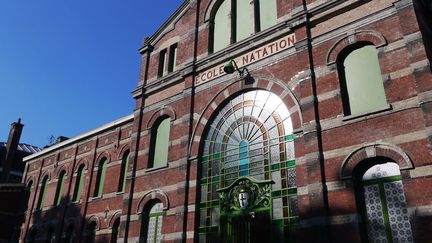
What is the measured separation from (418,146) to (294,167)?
377cm

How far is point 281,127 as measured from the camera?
43.4 ft

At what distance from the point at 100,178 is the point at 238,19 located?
42.2 ft

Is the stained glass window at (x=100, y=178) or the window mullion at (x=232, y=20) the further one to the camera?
the stained glass window at (x=100, y=178)

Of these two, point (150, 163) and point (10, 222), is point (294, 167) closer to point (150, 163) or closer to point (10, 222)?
point (150, 163)

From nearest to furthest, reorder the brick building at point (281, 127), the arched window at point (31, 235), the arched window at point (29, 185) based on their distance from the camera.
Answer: the brick building at point (281, 127), the arched window at point (31, 235), the arched window at point (29, 185)

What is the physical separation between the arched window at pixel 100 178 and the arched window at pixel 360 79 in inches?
615

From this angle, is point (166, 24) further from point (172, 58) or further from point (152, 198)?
point (152, 198)

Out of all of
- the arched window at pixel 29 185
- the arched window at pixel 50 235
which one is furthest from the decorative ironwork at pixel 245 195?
the arched window at pixel 29 185

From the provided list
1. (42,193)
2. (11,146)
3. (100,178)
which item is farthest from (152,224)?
(11,146)

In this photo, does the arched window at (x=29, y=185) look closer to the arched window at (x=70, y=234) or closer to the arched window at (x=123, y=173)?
the arched window at (x=70, y=234)

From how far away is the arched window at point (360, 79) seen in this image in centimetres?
1142

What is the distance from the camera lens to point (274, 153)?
42.8 ft

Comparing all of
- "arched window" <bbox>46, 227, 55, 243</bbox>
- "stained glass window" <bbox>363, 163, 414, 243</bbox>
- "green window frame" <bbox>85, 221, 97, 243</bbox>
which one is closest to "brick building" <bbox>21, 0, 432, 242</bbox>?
"stained glass window" <bbox>363, 163, 414, 243</bbox>

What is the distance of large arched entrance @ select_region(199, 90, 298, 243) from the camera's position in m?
12.3
